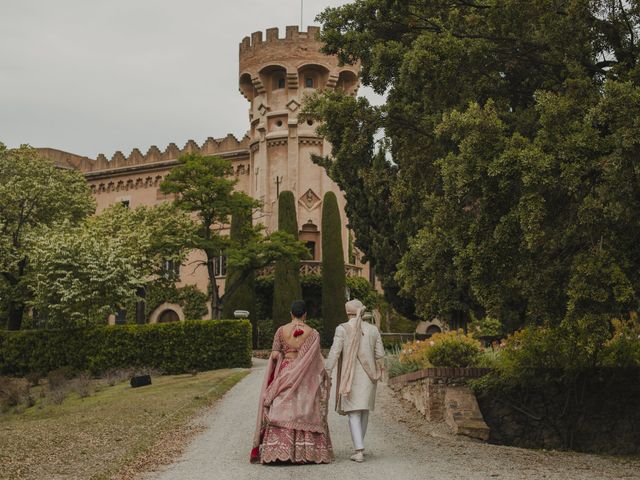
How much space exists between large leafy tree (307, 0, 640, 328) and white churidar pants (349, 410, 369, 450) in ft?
8.47

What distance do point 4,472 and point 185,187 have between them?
21.2 metres

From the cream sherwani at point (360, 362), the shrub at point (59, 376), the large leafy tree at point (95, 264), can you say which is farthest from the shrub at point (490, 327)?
the cream sherwani at point (360, 362)

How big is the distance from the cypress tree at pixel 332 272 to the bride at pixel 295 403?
2492cm

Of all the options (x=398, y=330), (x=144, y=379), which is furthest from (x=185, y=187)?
(x=398, y=330)

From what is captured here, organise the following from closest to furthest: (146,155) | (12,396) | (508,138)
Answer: (508,138)
(12,396)
(146,155)

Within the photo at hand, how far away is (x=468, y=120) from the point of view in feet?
33.1

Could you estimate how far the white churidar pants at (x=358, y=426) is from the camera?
913 centimetres

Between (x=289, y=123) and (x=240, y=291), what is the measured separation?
9865mm

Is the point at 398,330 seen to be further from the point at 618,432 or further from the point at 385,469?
the point at 385,469

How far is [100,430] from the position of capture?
12.7 m

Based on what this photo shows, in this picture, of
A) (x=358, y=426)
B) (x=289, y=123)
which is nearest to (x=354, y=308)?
(x=358, y=426)

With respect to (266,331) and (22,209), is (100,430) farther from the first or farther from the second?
(266,331)

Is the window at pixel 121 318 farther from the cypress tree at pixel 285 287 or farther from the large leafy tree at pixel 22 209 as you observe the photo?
the cypress tree at pixel 285 287

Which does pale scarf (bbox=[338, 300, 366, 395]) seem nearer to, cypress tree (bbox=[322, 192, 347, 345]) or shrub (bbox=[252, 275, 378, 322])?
cypress tree (bbox=[322, 192, 347, 345])
